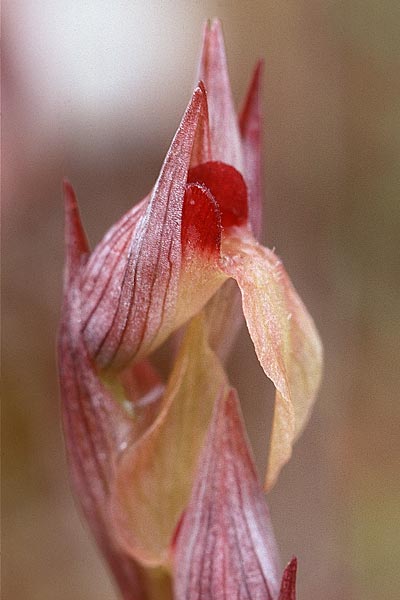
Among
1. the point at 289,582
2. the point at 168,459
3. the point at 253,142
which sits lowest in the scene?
the point at 289,582

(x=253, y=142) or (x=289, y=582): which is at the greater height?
(x=253, y=142)

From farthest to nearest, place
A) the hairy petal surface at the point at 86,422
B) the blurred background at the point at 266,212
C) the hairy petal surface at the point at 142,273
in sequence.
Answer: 1. the blurred background at the point at 266,212
2. the hairy petal surface at the point at 86,422
3. the hairy petal surface at the point at 142,273

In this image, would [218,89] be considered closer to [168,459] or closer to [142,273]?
[142,273]

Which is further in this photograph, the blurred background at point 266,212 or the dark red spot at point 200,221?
the blurred background at point 266,212

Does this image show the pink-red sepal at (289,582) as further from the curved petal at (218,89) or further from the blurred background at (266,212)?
the blurred background at (266,212)

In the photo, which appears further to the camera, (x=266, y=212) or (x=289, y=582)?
(x=266, y=212)

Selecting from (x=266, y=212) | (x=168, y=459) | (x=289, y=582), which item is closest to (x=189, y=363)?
(x=168, y=459)

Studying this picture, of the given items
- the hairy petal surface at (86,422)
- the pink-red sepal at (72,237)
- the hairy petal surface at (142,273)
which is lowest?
the hairy petal surface at (86,422)

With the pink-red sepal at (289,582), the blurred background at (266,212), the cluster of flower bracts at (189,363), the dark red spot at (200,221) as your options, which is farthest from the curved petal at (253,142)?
the blurred background at (266,212)
